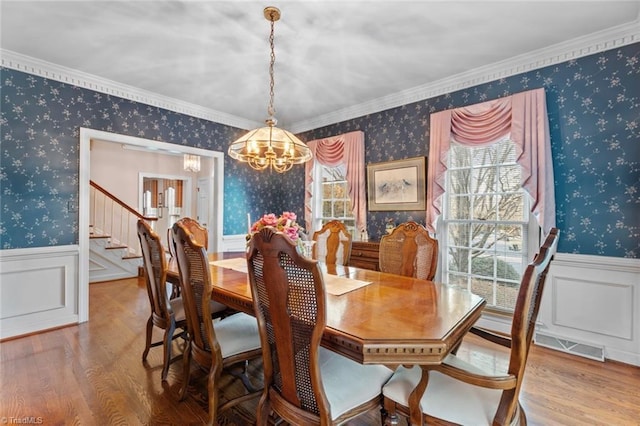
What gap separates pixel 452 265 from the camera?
3.43m

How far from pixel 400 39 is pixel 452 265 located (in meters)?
2.43

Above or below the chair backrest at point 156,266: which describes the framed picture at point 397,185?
above

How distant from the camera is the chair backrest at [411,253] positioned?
2.33 metres

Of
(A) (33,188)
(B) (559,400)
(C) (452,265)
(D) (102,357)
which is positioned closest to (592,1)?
(C) (452,265)

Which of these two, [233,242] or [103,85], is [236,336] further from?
[103,85]

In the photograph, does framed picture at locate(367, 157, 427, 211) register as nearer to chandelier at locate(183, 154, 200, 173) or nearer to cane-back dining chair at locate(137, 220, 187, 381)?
cane-back dining chair at locate(137, 220, 187, 381)

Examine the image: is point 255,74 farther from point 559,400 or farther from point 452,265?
point 559,400

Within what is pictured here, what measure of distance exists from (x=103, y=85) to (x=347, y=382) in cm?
399

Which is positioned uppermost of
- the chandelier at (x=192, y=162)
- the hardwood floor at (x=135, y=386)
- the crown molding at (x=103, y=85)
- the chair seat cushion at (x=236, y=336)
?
the crown molding at (x=103, y=85)

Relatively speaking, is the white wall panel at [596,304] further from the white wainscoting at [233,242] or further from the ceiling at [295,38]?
the white wainscoting at [233,242]

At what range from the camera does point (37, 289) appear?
3.05 metres

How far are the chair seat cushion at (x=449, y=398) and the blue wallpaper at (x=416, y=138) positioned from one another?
7.18 feet

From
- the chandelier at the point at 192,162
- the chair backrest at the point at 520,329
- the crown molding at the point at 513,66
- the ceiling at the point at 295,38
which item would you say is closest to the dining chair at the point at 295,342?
the chair backrest at the point at 520,329

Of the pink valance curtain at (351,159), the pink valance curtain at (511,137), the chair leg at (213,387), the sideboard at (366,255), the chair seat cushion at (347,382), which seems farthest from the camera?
the pink valance curtain at (351,159)
